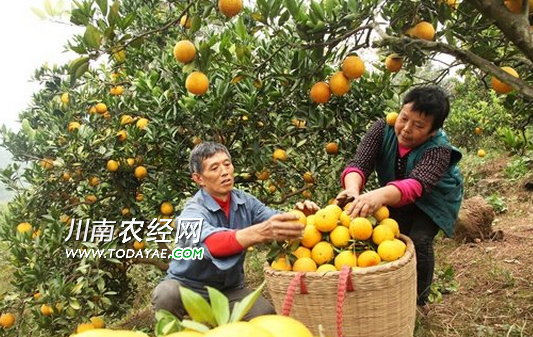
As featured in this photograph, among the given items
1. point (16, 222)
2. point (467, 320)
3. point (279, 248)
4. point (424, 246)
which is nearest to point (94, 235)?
point (16, 222)

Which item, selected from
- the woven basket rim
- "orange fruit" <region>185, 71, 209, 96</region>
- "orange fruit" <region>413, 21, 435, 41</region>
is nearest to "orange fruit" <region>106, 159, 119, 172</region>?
"orange fruit" <region>185, 71, 209, 96</region>

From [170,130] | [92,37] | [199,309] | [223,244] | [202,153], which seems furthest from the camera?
[170,130]

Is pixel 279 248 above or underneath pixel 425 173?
underneath

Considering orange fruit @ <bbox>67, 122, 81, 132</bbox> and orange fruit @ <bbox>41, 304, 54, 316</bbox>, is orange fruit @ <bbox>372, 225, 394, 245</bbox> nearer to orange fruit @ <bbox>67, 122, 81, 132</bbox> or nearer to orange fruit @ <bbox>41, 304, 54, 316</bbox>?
orange fruit @ <bbox>41, 304, 54, 316</bbox>

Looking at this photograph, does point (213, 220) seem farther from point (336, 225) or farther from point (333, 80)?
point (333, 80)

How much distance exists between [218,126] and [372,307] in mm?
1412

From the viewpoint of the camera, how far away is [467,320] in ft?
8.88

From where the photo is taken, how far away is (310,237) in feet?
6.29

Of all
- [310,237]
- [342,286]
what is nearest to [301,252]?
[310,237]

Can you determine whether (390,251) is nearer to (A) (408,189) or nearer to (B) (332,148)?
(A) (408,189)

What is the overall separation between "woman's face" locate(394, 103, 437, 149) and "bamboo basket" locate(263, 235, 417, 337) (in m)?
0.67

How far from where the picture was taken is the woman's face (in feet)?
7.45

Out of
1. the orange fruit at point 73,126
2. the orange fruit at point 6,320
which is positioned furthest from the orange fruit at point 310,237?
the orange fruit at point 6,320

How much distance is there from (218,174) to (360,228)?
799 mm
